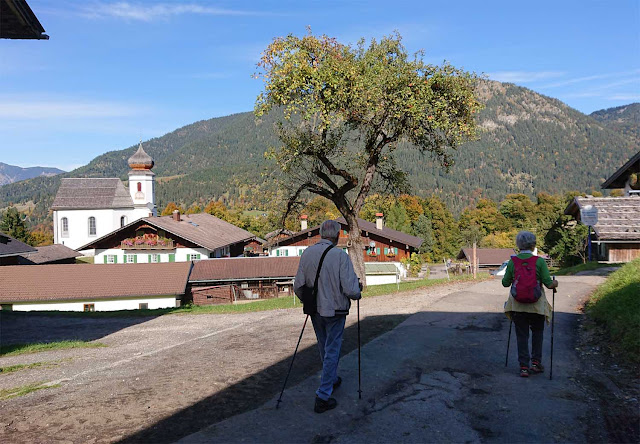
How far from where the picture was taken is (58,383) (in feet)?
25.6

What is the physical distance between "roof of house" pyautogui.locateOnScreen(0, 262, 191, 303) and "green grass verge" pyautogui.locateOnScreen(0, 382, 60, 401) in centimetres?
2572

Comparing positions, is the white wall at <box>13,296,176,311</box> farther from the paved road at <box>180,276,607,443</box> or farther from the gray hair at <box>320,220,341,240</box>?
the gray hair at <box>320,220,341,240</box>

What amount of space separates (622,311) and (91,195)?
291 ft

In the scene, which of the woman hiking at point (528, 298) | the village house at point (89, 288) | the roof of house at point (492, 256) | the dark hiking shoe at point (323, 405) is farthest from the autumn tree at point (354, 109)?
the roof of house at point (492, 256)

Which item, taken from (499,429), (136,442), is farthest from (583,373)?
(136,442)

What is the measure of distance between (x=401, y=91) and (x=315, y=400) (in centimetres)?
1340

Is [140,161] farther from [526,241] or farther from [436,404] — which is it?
[436,404]

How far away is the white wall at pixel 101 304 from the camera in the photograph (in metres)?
33.0

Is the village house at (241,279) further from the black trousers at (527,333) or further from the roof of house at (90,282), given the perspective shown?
the black trousers at (527,333)

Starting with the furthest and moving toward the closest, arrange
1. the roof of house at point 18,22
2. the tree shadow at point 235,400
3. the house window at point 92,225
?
the house window at point 92,225 < the roof of house at point 18,22 < the tree shadow at point 235,400

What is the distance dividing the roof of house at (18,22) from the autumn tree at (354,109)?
29.5ft

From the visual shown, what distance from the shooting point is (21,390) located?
7465 mm

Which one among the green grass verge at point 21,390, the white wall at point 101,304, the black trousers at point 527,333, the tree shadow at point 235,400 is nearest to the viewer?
the tree shadow at point 235,400

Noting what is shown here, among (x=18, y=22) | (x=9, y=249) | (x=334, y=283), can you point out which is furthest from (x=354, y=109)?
(x=9, y=249)
